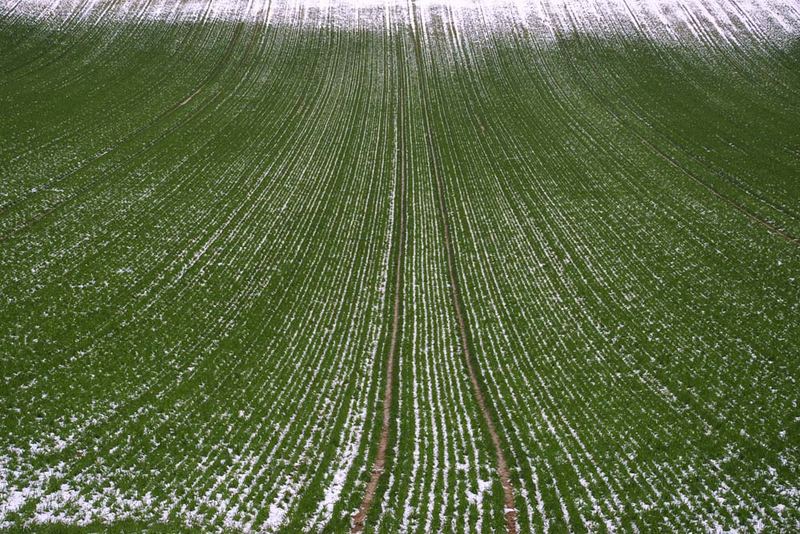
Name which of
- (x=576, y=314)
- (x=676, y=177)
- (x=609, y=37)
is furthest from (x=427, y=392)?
(x=609, y=37)

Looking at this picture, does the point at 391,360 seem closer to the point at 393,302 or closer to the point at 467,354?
the point at 467,354

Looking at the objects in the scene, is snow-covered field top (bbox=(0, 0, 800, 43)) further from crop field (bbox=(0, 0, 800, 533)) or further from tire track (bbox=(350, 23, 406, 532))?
tire track (bbox=(350, 23, 406, 532))

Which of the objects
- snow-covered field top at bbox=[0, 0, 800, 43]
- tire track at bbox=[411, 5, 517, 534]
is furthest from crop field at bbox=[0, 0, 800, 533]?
snow-covered field top at bbox=[0, 0, 800, 43]

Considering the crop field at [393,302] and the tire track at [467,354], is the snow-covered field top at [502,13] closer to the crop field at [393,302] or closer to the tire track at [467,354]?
the crop field at [393,302]

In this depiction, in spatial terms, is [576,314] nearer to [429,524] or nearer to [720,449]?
[720,449]

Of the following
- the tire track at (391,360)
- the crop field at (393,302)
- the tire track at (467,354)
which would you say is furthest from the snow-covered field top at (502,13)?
the tire track at (391,360)

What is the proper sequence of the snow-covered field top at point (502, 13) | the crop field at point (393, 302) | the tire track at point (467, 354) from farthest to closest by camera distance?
1. the snow-covered field top at point (502, 13)
2. the crop field at point (393, 302)
3. the tire track at point (467, 354)

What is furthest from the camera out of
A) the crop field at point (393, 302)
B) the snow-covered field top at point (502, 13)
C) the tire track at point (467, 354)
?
the snow-covered field top at point (502, 13)

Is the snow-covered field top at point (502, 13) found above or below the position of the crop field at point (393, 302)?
above
